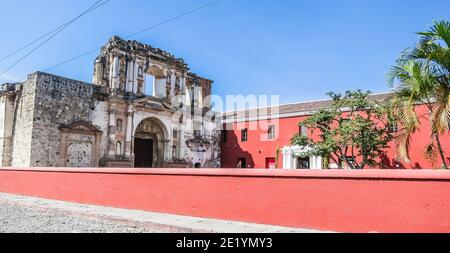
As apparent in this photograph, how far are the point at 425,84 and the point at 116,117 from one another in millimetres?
16817

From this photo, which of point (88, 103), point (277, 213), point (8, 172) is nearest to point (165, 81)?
point (88, 103)

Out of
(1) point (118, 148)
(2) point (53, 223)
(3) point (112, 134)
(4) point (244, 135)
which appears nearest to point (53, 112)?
(3) point (112, 134)

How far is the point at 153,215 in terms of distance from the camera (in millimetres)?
8898

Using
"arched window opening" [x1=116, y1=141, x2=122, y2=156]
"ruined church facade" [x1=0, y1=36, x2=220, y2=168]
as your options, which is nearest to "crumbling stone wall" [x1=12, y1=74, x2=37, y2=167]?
"ruined church facade" [x1=0, y1=36, x2=220, y2=168]

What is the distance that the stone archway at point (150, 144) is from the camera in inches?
931

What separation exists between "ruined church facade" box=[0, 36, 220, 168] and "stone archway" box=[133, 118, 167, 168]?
0.06 metres

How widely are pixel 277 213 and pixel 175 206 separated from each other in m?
2.75

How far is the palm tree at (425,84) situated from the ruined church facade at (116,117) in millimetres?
15571

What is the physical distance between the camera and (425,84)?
8984mm

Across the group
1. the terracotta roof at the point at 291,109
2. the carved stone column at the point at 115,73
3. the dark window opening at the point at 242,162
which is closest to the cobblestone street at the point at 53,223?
the carved stone column at the point at 115,73

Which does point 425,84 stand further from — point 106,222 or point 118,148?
point 118,148

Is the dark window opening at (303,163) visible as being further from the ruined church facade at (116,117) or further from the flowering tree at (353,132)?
the ruined church facade at (116,117)

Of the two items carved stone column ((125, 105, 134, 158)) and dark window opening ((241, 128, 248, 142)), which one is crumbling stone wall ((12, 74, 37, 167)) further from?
dark window opening ((241, 128, 248, 142))
